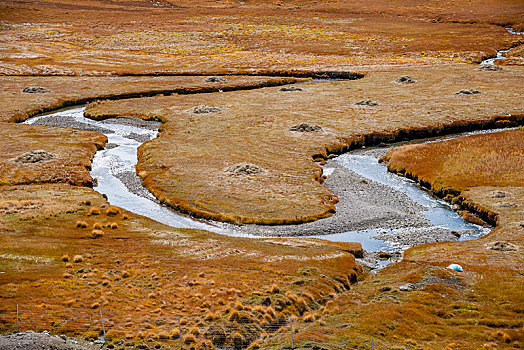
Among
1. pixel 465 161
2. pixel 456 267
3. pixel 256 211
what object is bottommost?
pixel 256 211

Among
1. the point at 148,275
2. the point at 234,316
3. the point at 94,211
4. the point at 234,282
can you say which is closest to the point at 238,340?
the point at 234,316

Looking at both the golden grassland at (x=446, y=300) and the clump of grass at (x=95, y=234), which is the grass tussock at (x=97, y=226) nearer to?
the clump of grass at (x=95, y=234)

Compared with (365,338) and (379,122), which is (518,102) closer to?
(379,122)

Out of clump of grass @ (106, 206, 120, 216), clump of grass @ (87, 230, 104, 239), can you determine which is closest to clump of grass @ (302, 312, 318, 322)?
clump of grass @ (87, 230, 104, 239)

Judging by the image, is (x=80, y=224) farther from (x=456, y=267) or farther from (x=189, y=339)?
(x=456, y=267)

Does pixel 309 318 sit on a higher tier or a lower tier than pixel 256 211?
higher

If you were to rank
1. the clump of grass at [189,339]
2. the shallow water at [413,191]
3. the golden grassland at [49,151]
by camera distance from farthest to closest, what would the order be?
the golden grassland at [49,151], the shallow water at [413,191], the clump of grass at [189,339]

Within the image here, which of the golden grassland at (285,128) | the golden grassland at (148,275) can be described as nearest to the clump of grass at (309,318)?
the golden grassland at (148,275)
